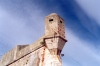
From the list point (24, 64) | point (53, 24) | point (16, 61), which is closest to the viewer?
point (53, 24)

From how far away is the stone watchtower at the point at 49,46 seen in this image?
10781 millimetres

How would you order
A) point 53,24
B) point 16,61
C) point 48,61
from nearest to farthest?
1. point 48,61
2. point 53,24
3. point 16,61

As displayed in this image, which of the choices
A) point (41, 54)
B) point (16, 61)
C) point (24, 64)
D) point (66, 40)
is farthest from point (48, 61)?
point (16, 61)

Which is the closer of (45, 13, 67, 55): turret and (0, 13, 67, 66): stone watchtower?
(0, 13, 67, 66): stone watchtower

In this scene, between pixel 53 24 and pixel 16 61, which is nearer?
pixel 53 24

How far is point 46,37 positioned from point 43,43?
0.45 m

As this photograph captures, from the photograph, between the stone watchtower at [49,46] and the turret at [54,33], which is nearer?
the stone watchtower at [49,46]

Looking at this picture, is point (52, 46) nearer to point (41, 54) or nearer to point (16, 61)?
point (41, 54)

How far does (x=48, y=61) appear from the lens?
1062 centimetres

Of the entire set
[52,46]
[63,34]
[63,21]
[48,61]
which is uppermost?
[63,21]

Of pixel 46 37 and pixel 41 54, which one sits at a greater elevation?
pixel 46 37

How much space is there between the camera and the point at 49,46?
36.3 feet

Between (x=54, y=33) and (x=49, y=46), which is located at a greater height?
(x=54, y=33)

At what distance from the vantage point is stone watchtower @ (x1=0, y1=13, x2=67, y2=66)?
10.8 m
